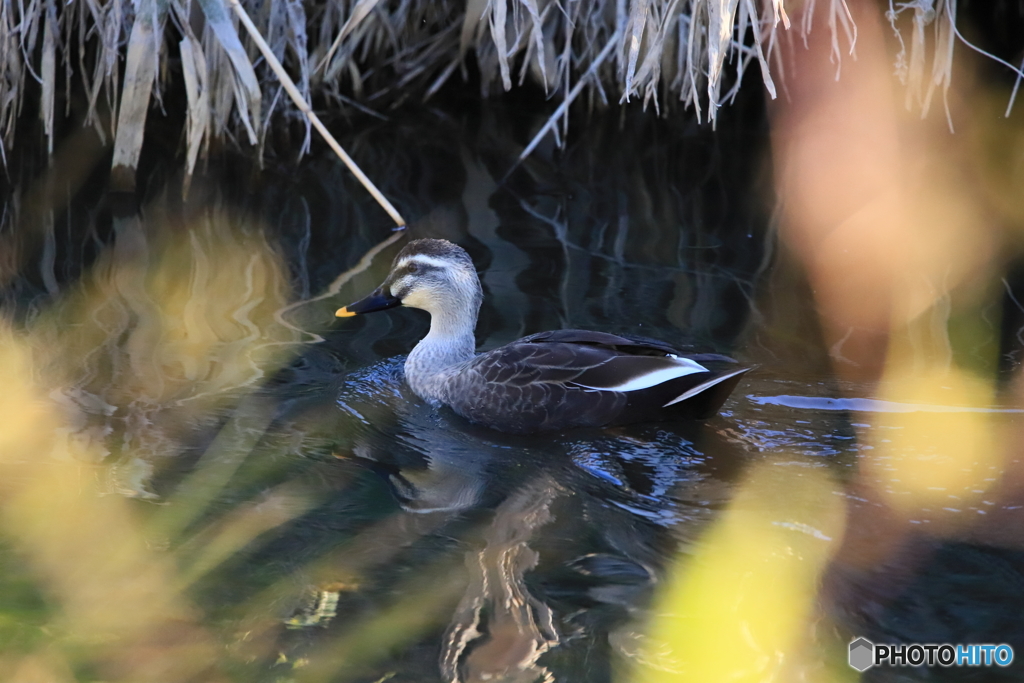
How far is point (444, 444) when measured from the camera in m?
4.77

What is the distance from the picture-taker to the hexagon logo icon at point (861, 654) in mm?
3154

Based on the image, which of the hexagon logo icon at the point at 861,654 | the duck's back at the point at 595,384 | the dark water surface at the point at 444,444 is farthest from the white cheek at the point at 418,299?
the hexagon logo icon at the point at 861,654

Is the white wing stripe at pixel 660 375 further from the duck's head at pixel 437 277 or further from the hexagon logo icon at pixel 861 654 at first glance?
the hexagon logo icon at pixel 861 654

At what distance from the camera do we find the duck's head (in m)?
5.40

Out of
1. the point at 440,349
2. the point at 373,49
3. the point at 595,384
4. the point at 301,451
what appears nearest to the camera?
the point at 301,451

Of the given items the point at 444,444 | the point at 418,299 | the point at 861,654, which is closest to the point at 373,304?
the point at 418,299

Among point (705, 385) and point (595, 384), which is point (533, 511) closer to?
point (595, 384)

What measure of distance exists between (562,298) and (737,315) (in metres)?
0.95

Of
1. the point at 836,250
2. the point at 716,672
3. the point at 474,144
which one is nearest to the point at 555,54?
the point at 474,144

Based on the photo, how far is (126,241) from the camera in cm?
693

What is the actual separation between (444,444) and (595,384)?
0.68 m

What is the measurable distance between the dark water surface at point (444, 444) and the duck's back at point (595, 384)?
4.0 inches

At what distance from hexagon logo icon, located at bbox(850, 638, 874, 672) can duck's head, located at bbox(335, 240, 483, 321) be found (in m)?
2.69

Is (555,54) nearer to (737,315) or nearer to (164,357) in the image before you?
(737,315)
